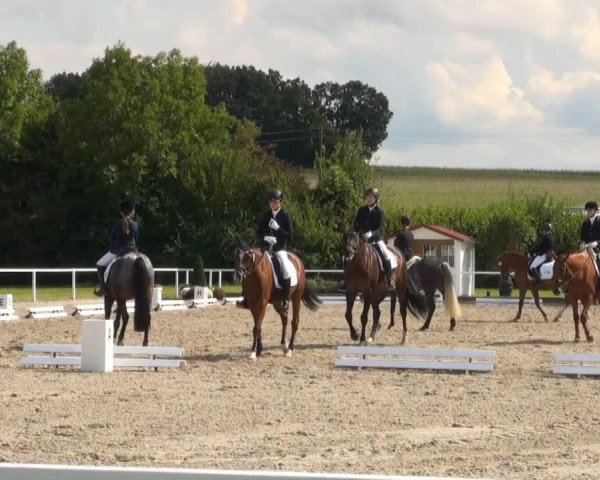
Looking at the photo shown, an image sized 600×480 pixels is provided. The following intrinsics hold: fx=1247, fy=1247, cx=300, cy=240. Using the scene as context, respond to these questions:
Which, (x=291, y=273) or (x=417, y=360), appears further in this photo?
(x=291, y=273)

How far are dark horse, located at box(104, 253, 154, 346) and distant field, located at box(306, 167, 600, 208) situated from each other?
53744 mm

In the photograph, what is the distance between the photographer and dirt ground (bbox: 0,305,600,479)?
335 inches

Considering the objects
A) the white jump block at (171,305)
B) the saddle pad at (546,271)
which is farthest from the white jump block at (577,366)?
the white jump block at (171,305)

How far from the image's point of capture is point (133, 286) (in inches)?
669

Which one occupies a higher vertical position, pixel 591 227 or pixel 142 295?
pixel 591 227

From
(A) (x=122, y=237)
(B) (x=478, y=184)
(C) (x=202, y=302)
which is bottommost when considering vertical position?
(C) (x=202, y=302)

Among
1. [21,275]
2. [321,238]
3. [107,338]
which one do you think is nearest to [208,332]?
[107,338]

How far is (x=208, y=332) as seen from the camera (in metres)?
20.9

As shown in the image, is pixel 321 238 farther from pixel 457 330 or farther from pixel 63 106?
pixel 457 330

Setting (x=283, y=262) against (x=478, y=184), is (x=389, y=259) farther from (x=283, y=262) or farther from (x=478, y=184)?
(x=478, y=184)

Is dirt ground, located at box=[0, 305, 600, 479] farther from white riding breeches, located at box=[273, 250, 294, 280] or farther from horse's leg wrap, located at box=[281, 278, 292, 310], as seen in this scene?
white riding breeches, located at box=[273, 250, 294, 280]

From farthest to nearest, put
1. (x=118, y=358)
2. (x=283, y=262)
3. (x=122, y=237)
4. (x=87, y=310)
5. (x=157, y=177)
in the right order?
1. (x=157, y=177)
2. (x=87, y=310)
3. (x=122, y=237)
4. (x=283, y=262)
5. (x=118, y=358)

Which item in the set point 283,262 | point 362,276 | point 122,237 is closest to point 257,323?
point 283,262

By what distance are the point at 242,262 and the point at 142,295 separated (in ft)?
6.56
